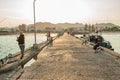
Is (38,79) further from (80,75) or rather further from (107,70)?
(107,70)

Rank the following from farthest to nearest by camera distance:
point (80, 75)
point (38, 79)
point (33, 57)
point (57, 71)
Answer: point (33, 57), point (57, 71), point (80, 75), point (38, 79)

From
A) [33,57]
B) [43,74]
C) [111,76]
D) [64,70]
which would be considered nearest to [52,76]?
[43,74]

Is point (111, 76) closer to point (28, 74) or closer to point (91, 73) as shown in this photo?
point (91, 73)

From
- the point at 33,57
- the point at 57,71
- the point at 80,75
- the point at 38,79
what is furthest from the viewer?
the point at 33,57

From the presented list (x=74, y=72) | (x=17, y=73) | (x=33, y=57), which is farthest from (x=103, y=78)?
(x=33, y=57)

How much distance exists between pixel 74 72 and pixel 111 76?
2092 millimetres

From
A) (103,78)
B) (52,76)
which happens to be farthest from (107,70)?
(52,76)

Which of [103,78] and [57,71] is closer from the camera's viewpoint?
[103,78]

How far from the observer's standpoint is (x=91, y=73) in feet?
49.3

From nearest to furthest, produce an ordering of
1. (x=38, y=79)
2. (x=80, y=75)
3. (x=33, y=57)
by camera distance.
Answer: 1. (x=38, y=79)
2. (x=80, y=75)
3. (x=33, y=57)

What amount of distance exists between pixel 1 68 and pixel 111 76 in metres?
6.26

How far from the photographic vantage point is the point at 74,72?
605 inches

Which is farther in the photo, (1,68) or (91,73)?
(1,68)

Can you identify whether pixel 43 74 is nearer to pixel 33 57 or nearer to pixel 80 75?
pixel 80 75
